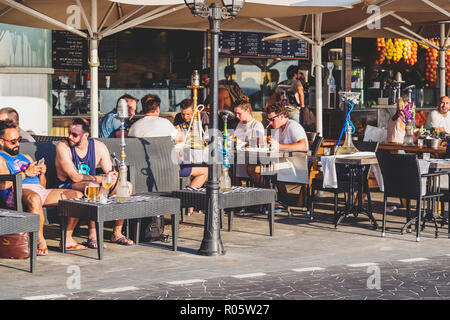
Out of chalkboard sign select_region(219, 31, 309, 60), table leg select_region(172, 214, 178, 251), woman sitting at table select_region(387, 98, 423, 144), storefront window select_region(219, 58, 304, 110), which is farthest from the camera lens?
storefront window select_region(219, 58, 304, 110)

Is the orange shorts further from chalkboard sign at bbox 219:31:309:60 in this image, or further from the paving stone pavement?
chalkboard sign at bbox 219:31:309:60

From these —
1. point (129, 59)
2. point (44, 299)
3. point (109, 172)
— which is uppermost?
point (129, 59)

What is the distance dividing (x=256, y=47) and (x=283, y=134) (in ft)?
28.2

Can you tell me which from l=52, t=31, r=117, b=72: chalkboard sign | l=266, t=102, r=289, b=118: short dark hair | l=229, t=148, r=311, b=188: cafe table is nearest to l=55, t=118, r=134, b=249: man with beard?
l=229, t=148, r=311, b=188: cafe table

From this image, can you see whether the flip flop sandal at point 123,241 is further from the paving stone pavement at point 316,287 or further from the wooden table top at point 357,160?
the wooden table top at point 357,160

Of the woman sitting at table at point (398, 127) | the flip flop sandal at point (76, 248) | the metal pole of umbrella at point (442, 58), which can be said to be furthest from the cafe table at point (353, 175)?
the metal pole of umbrella at point (442, 58)

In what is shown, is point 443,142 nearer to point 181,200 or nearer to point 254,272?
point 181,200

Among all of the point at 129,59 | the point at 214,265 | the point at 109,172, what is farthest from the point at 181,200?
the point at 129,59

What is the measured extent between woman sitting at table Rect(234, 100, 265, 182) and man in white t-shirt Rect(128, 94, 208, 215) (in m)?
0.67

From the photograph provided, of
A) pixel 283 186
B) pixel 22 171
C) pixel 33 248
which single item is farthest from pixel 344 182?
pixel 33 248

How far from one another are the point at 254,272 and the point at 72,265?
1.66 metres

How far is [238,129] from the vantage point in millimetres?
12102

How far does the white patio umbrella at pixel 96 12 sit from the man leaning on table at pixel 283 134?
143 cm

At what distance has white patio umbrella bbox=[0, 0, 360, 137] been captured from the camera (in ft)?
38.2
